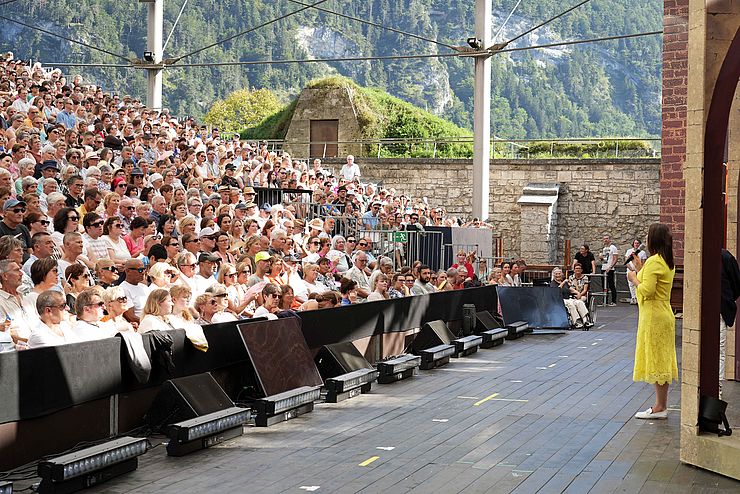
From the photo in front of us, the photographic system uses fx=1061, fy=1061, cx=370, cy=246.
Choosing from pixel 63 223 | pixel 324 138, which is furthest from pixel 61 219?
pixel 324 138

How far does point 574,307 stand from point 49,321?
13436 millimetres

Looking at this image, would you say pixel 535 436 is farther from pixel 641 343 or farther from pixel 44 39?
pixel 44 39

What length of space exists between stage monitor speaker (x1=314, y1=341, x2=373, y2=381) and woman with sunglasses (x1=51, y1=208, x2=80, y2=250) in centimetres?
301

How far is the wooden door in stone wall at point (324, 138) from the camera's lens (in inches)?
1484

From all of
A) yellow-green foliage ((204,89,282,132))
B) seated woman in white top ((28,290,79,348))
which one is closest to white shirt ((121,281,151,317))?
seated woman in white top ((28,290,79,348))

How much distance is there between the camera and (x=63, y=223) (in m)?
10.3

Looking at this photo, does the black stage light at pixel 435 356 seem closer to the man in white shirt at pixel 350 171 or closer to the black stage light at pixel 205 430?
the black stage light at pixel 205 430

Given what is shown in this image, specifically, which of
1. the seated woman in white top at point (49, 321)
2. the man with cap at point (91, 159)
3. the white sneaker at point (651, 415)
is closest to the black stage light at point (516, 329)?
the man with cap at point (91, 159)

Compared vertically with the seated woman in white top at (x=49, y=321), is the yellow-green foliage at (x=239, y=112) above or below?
above

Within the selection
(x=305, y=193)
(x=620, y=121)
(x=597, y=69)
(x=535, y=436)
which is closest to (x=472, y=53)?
(x=305, y=193)

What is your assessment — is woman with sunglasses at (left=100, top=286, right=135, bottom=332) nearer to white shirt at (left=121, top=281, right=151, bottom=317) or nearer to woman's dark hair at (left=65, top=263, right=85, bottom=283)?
woman's dark hair at (left=65, top=263, right=85, bottom=283)

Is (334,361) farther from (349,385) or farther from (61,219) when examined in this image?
(61,219)

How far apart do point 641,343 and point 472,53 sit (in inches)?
734

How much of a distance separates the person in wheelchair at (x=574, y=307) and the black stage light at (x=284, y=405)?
10.4 metres
